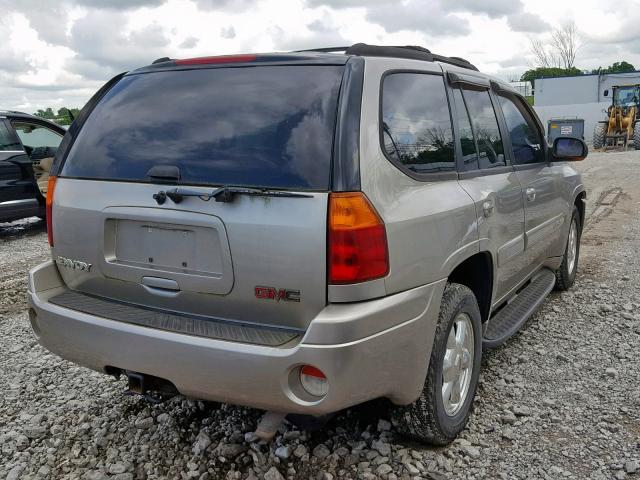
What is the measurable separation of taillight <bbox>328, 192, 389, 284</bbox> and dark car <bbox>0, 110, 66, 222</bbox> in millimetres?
7346

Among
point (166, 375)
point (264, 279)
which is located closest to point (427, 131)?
point (264, 279)

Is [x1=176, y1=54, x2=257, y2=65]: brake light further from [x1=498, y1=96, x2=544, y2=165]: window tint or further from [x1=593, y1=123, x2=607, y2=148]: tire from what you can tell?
[x1=593, y1=123, x2=607, y2=148]: tire

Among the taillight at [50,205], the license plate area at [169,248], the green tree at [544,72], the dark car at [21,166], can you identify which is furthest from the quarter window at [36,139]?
A: the green tree at [544,72]

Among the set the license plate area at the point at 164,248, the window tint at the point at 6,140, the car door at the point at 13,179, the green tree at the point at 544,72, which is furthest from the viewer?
the green tree at the point at 544,72

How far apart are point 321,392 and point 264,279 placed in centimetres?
48

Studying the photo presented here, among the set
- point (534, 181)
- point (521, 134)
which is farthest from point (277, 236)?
point (521, 134)

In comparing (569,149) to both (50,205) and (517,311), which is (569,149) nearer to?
(517,311)

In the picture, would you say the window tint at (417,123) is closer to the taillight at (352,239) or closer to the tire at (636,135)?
the taillight at (352,239)

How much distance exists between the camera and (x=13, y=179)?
8273mm

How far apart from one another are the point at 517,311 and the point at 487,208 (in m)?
1.14

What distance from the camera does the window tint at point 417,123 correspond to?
2.54 meters

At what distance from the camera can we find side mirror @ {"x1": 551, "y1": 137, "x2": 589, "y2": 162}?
4.38 m

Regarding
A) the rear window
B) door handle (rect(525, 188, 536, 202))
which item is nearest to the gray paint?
the rear window

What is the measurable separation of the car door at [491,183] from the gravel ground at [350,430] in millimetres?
641
